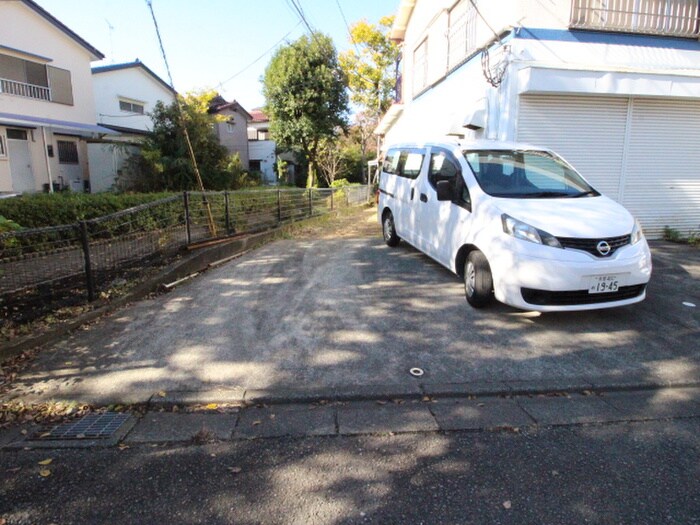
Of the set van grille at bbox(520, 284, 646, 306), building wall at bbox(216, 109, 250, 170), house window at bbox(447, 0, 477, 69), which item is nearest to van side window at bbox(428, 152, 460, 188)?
van grille at bbox(520, 284, 646, 306)

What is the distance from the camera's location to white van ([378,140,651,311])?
13.3ft

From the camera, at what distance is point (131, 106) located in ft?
72.2

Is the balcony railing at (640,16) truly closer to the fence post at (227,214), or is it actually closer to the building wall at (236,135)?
the fence post at (227,214)

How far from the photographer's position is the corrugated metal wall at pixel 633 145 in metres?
8.16

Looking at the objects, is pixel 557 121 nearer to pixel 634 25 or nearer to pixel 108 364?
pixel 634 25

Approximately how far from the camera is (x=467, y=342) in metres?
4.10

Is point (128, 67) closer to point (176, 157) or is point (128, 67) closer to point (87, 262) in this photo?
point (176, 157)

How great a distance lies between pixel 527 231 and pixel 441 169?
198 centimetres

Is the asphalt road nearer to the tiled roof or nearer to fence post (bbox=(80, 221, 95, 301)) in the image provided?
fence post (bbox=(80, 221, 95, 301))

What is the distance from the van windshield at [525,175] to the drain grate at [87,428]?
13.2ft

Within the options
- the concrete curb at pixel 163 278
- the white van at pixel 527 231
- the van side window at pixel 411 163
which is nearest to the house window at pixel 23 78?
the concrete curb at pixel 163 278

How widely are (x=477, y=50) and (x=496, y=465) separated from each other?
8.58 metres

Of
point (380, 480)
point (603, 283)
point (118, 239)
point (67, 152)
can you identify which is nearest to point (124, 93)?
point (67, 152)

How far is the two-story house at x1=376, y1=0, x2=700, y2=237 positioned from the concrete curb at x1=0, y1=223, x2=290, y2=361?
512 centimetres
